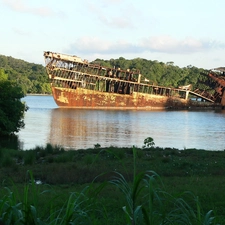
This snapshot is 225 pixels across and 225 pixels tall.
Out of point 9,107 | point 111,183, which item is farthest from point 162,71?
point 111,183

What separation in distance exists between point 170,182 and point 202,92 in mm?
79394

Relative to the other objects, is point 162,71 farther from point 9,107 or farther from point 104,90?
point 9,107

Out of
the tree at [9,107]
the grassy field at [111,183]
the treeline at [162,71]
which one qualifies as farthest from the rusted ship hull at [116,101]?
the grassy field at [111,183]

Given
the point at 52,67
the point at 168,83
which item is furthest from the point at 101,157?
the point at 168,83

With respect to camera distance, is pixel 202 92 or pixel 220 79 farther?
pixel 202 92

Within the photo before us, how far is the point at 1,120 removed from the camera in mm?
31547

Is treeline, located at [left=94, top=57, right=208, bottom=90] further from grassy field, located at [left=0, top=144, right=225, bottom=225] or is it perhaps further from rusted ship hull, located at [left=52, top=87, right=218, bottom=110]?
grassy field, located at [left=0, top=144, right=225, bottom=225]

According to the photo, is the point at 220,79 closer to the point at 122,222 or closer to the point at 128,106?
the point at 128,106

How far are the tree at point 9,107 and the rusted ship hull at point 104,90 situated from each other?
37.6 metres

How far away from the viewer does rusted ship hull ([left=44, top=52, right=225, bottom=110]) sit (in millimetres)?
74375

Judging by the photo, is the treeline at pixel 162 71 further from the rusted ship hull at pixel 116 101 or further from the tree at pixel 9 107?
the tree at pixel 9 107

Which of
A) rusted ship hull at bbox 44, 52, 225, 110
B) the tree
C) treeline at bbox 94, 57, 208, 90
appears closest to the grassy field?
the tree

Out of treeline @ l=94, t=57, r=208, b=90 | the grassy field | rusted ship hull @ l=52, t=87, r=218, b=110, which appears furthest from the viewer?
treeline @ l=94, t=57, r=208, b=90

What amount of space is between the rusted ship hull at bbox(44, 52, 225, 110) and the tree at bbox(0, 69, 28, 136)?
123 ft
